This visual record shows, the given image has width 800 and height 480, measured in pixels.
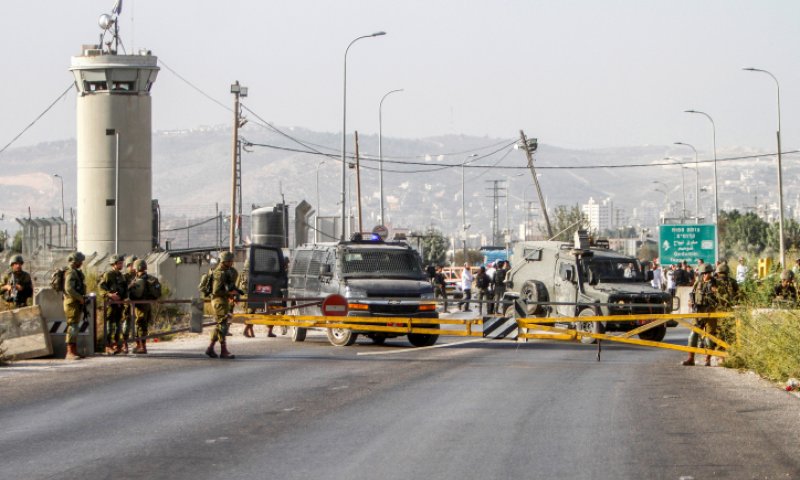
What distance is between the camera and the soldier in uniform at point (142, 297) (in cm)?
2220

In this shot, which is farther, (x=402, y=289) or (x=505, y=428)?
(x=402, y=289)

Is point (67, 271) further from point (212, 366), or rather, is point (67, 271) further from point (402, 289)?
point (402, 289)

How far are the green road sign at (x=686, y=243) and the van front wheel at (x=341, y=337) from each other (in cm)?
2755

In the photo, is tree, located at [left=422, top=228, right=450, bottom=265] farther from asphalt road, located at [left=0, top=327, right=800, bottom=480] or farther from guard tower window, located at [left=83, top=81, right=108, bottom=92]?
asphalt road, located at [left=0, top=327, right=800, bottom=480]

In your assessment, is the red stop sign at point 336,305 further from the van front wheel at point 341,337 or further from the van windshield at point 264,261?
the van windshield at point 264,261

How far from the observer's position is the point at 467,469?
9.87 meters

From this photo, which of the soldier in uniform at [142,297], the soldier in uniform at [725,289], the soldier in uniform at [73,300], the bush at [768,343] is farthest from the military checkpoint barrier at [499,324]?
the soldier in uniform at [73,300]

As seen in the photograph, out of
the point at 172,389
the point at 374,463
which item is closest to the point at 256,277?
the point at 172,389

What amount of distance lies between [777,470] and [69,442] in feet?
20.8

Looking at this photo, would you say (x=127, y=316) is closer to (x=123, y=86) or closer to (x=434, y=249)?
(x=123, y=86)

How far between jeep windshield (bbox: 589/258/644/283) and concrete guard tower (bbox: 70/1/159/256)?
34065 mm

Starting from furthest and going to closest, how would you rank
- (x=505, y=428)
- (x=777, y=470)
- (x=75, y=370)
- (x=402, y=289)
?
(x=402, y=289), (x=75, y=370), (x=505, y=428), (x=777, y=470)

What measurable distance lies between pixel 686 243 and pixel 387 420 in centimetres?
3886

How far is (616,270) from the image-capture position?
1122 inches
